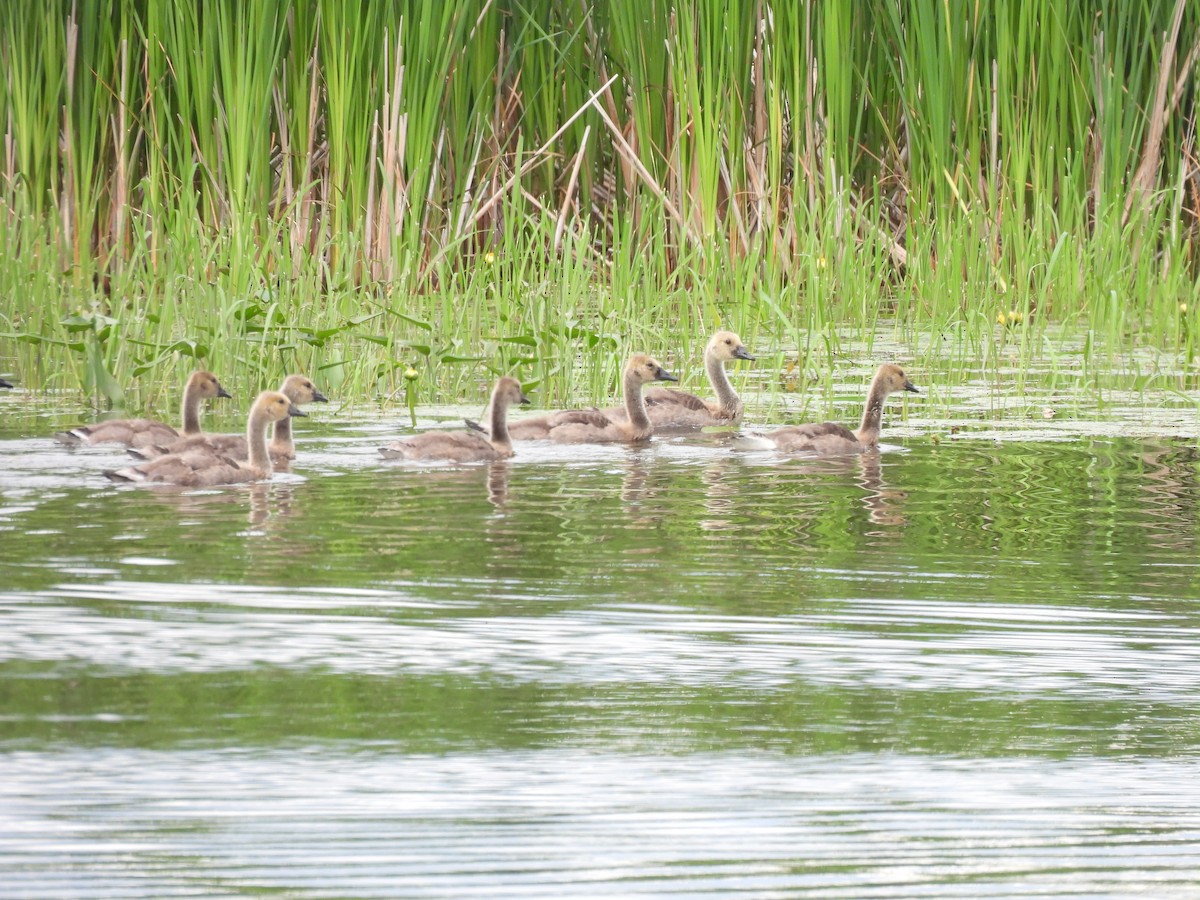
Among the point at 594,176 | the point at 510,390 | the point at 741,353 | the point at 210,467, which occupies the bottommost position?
the point at 210,467

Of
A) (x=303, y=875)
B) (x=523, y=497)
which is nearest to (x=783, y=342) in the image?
(x=523, y=497)

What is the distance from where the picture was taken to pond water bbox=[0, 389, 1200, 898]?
296 centimetres

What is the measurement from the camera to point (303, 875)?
2822mm

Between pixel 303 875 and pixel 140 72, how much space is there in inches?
411

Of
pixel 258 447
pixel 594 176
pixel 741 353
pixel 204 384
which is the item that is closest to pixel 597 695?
pixel 258 447

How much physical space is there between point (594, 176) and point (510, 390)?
5096 millimetres

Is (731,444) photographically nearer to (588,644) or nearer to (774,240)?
(774,240)

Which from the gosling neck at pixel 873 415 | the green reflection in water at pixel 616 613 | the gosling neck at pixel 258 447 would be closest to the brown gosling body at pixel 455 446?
the green reflection in water at pixel 616 613

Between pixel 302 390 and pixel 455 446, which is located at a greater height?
pixel 302 390

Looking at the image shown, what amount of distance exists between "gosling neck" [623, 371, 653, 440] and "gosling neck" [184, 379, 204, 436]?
1.74 m

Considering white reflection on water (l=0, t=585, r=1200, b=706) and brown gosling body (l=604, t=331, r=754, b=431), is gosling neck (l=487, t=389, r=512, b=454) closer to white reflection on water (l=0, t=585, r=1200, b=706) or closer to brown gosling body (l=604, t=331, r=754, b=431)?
brown gosling body (l=604, t=331, r=754, b=431)

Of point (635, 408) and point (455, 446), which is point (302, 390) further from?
point (635, 408)

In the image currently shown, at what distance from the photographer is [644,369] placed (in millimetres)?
9305

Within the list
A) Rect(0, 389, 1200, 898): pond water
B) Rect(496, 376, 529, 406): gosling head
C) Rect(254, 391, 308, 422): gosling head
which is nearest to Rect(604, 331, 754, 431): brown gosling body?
Rect(496, 376, 529, 406): gosling head
